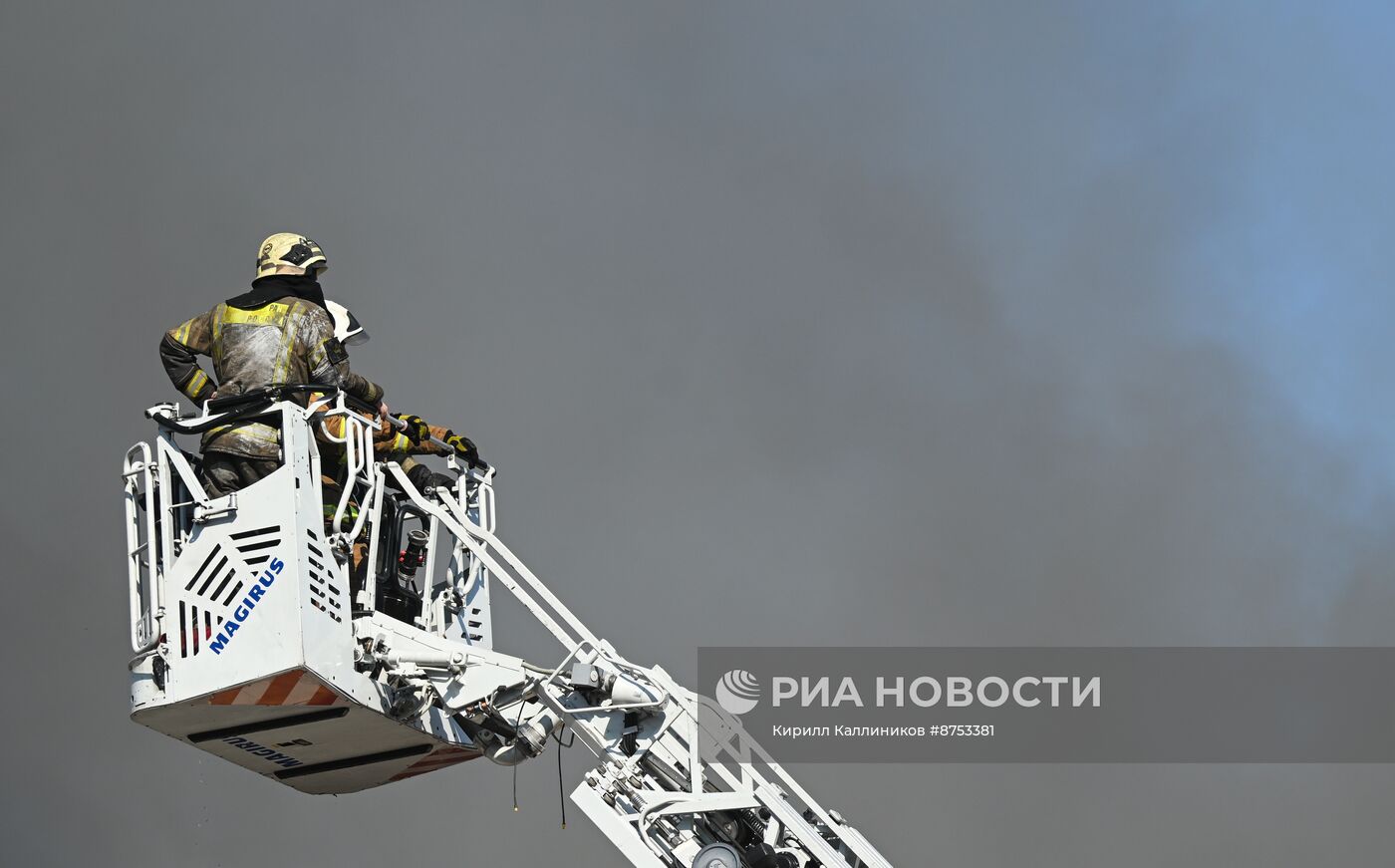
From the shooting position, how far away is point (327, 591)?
19.3 metres

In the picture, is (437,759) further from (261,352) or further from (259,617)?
(261,352)

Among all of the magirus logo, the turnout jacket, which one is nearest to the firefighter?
the turnout jacket

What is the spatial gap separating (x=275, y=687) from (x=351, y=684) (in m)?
0.73

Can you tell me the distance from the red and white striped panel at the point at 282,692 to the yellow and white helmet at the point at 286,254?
4495 mm

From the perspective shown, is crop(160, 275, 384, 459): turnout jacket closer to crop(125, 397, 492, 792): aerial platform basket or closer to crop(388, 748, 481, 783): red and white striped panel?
crop(125, 397, 492, 792): aerial platform basket

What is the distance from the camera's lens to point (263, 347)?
20562 mm

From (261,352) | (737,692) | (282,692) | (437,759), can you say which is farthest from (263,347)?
(737,692)

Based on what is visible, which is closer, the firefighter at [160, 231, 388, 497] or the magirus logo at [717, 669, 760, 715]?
the firefighter at [160, 231, 388, 497]

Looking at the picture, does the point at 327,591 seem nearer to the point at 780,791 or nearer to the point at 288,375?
the point at 288,375

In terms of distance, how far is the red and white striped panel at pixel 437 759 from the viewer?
21.1 m

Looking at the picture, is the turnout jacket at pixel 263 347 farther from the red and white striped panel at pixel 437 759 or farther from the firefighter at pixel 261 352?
the red and white striped panel at pixel 437 759

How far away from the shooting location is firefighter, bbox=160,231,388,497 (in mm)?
19969

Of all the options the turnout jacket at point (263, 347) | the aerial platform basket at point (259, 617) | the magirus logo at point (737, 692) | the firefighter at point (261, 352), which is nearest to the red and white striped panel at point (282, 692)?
the aerial platform basket at point (259, 617)

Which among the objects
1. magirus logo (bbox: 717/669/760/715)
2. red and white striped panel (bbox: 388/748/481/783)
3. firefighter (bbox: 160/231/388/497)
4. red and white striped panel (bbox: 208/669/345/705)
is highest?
firefighter (bbox: 160/231/388/497)
